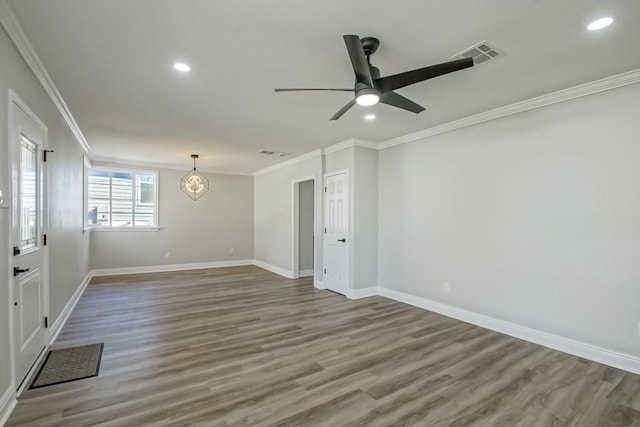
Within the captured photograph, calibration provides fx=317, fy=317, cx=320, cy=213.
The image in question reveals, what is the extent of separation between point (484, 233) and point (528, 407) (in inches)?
81.1

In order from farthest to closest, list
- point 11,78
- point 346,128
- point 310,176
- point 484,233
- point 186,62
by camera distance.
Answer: point 310,176, point 346,128, point 484,233, point 186,62, point 11,78

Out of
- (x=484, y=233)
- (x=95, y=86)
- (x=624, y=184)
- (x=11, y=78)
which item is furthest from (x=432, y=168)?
(x=11, y=78)

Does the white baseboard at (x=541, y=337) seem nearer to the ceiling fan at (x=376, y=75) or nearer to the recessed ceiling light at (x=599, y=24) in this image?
the recessed ceiling light at (x=599, y=24)

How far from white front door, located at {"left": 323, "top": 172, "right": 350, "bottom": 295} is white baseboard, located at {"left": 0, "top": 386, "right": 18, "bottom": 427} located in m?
3.98

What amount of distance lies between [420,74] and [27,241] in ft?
11.0

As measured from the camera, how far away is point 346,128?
14.7ft

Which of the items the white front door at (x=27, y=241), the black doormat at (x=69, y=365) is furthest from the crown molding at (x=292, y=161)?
the black doormat at (x=69, y=365)

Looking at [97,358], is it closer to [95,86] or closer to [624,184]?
[95,86]

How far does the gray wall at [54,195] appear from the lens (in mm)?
2090

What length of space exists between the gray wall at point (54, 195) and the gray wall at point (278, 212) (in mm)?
3718

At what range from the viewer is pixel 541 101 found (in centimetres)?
333

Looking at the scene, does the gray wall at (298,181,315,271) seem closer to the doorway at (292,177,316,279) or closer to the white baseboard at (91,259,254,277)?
the doorway at (292,177,316,279)

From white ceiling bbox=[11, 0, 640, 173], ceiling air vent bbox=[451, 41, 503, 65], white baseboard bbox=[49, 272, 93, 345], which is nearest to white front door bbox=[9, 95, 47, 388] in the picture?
white baseboard bbox=[49, 272, 93, 345]

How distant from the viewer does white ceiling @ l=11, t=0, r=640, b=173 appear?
1.96 metres
